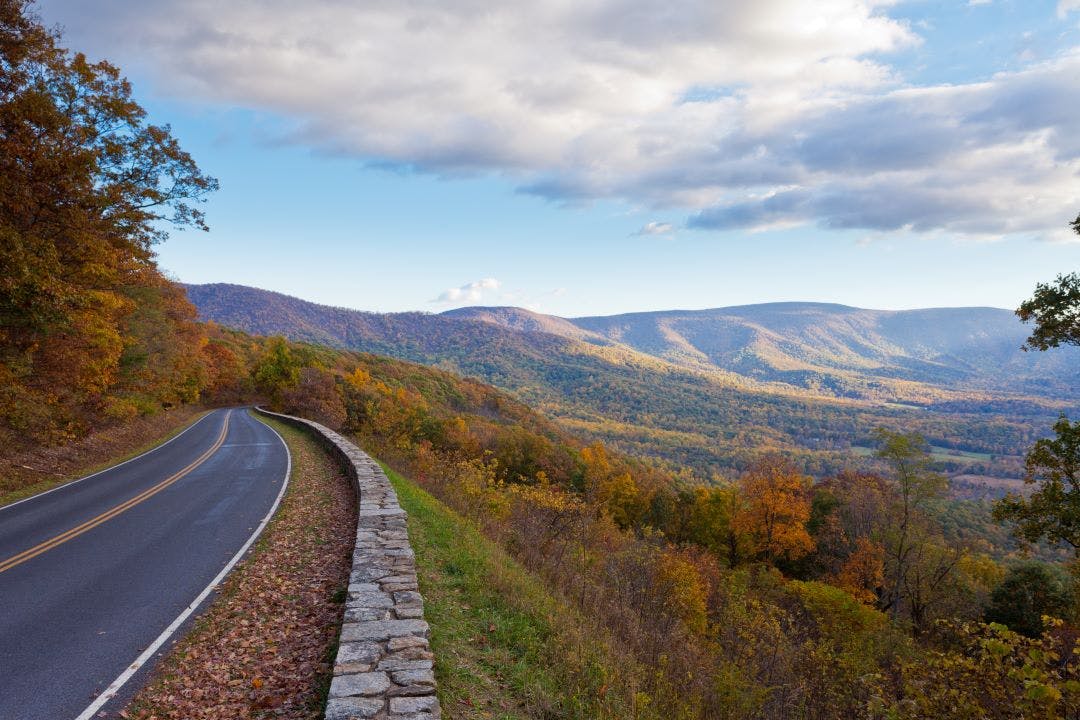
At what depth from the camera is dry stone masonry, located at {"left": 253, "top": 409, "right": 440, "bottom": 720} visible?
4.70m

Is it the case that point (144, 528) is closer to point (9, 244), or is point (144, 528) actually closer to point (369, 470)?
point (369, 470)

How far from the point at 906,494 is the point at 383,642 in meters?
33.0

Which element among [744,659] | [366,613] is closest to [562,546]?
[744,659]

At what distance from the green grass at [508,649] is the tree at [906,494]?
27.0 meters

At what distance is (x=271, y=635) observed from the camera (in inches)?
269

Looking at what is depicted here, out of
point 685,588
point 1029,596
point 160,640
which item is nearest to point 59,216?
point 160,640

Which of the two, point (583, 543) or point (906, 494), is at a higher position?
point (583, 543)

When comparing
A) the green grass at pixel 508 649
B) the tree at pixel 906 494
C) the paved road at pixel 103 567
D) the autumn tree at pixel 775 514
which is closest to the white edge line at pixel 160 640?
the paved road at pixel 103 567

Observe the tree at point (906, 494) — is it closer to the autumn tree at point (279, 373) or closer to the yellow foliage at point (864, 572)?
the yellow foliage at point (864, 572)

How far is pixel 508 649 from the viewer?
267 inches

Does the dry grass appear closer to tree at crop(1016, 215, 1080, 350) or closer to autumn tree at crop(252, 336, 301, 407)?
autumn tree at crop(252, 336, 301, 407)

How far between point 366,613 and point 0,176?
48.7 feet

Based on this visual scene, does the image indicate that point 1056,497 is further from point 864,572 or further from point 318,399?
point 318,399

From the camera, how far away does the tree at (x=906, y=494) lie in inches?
1128
